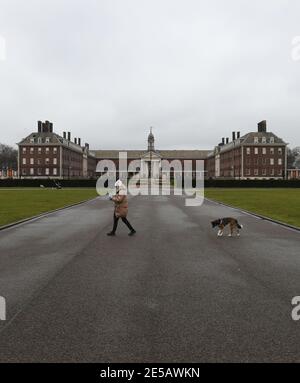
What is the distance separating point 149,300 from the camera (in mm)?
5977

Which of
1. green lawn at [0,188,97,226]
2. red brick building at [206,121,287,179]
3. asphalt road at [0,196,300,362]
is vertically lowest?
asphalt road at [0,196,300,362]

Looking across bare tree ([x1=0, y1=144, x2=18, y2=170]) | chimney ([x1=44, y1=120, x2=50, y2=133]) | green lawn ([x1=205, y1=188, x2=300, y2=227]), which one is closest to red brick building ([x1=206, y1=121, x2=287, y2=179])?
chimney ([x1=44, y1=120, x2=50, y2=133])

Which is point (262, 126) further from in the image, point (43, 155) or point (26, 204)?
point (26, 204)

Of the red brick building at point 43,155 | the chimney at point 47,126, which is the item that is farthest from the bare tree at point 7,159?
the chimney at point 47,126

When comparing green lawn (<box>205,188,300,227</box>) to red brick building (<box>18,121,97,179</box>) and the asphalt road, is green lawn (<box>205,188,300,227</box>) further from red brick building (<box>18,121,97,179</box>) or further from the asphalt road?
red brick building (<box>18,121,97,179</box>)

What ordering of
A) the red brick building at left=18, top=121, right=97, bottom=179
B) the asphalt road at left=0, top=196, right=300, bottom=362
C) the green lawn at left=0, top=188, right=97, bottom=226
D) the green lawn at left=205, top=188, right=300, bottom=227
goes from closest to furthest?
the asphalt road at left=0, top=196, right=300, bottom=362, the green lawn at left=205, top=188, right=300, bottom=227, the green lawn at left=0, top=188, right=97, bottom=226, the red brick building at left=18, top=121, right=97, bottom=179

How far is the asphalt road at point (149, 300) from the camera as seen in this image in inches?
168

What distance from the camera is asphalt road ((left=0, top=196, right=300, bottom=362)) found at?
4.26 meters

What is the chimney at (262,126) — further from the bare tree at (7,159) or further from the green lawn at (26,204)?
the bare tree at (7,159)

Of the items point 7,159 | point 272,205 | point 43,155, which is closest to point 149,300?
point 272,205

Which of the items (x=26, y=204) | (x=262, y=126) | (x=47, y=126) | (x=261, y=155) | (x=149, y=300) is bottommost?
(x=149, y=300)

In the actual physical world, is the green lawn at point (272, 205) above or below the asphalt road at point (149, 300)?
above
